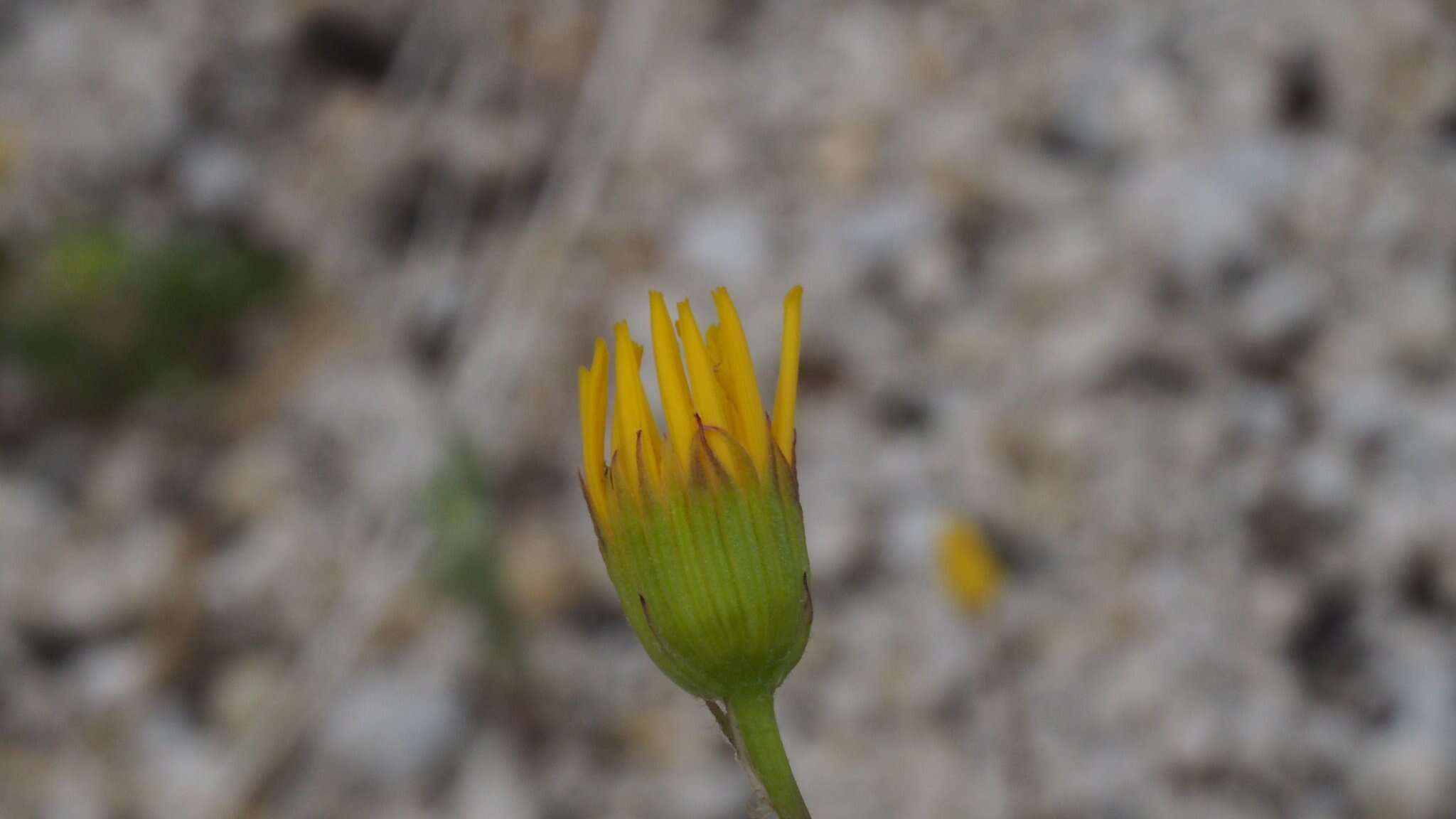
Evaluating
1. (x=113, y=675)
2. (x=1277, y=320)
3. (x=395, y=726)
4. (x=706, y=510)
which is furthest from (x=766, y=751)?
(x=113, y=675)

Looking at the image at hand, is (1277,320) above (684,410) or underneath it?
above

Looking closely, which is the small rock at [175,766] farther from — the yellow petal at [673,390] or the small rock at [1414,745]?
the small rock at [1414,745]

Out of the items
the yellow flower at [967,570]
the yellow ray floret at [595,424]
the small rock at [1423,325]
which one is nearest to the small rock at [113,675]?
the yellow flower at [967,570]

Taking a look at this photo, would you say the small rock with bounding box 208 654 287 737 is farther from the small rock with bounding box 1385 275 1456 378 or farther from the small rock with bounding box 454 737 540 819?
the small rock with bounding box 1385 275 1456 378

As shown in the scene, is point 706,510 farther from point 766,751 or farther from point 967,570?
point 967,570

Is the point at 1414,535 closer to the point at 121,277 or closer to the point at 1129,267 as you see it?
the point at 1129,267

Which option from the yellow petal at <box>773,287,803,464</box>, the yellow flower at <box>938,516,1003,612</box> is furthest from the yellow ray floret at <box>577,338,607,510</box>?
the yellow flower at <box>938,516,1003,612</box>
